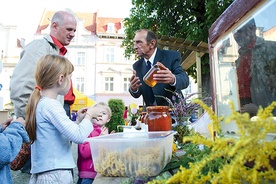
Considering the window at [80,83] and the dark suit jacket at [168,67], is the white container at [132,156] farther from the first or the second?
the window at [80,83]

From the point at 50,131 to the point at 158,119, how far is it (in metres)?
0.65

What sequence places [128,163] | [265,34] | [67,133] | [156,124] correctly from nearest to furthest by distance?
[265,34] < [128,163] < [67,133] < [156,124]

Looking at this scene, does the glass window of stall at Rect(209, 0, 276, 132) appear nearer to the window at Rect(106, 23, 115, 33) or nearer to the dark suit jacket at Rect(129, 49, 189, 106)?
the dark suit jacket at Rect(129, 49, 189, 106)

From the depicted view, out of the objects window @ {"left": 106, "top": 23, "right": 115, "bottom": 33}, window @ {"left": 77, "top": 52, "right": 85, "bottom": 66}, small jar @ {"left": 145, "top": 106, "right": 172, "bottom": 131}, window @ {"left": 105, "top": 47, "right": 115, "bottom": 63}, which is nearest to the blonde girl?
small jar @ {"left": 145, "top": 106, "right": 172, "bottom": 131}

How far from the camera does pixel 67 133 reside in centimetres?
137

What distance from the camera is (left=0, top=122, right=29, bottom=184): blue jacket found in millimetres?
1243

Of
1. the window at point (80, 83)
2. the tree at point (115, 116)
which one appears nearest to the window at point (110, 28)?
the window at point (80, 83)

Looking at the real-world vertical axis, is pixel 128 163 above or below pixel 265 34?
below

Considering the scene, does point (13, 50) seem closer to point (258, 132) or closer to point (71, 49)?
point (71, 49)

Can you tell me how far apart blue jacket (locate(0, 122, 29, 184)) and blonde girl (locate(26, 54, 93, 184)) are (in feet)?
0.35

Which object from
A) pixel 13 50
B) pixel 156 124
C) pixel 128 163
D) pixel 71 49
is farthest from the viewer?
pixel 13 50

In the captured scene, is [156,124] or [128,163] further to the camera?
[156,124]

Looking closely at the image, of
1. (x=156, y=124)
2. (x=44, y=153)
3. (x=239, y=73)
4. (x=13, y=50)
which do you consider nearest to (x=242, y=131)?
(x=239, y=73)

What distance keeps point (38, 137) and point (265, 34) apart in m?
1.29
